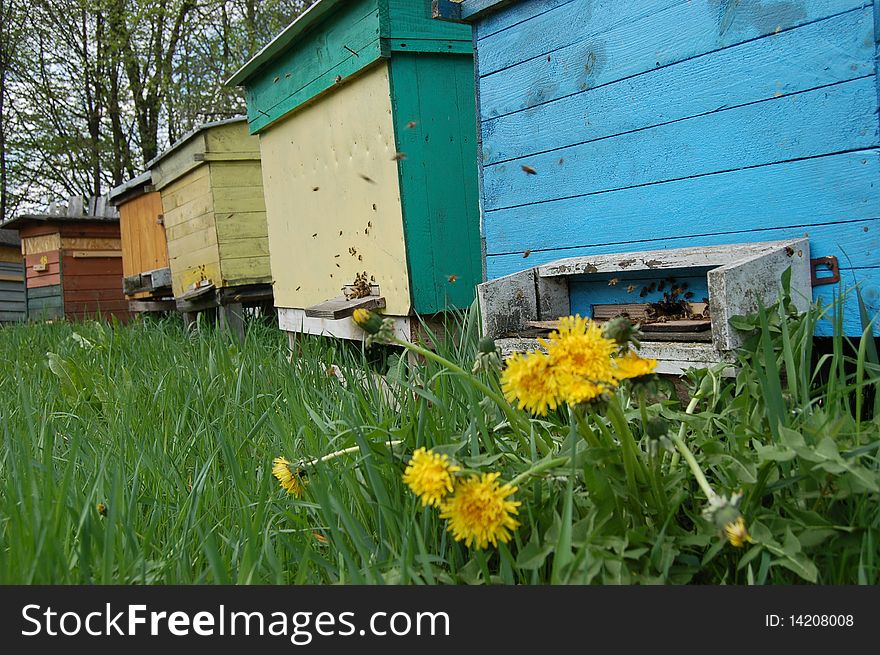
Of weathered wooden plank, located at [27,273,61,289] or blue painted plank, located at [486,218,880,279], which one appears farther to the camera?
weathered wooden plank, located at [27,273,61,289]

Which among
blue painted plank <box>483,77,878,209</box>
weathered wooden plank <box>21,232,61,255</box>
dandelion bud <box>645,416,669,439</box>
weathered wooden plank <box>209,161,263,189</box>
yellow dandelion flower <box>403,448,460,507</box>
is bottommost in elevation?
yellow dandelion flower <box>403,448,460,507</box>

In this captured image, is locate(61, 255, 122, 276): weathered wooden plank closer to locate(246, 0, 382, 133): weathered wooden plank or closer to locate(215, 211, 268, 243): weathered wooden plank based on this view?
locate(215, 211, 268, 243): weathered wooden plank

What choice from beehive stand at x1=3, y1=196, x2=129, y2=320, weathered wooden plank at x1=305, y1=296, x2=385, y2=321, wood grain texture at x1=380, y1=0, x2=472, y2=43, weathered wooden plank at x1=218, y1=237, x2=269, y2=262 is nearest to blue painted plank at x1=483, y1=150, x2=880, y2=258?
weathered wooden plank at x1=305, y1=296, x2=385, y2=321

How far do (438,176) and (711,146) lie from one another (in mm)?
1272

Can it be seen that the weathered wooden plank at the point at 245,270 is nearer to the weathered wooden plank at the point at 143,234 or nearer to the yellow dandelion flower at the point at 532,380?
the weathered wooden plank at the point at 143,234

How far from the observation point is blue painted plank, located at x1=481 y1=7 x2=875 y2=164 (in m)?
1.67

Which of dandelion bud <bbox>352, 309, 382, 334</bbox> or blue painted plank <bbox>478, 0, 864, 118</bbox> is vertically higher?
blue painted plank <bbox>478, 0, 864, 118</bbox>

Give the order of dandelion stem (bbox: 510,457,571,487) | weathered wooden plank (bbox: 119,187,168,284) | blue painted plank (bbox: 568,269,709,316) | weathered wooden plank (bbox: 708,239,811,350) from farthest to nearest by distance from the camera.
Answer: weathered wooden plank (bbox: 119,187,168,284)
blue painted plank (bbox: 568,269,709,316)
weathered wooden plank (bbox: 708,239,811,350)
dandelion stem (bbox: 510,457,571,487)

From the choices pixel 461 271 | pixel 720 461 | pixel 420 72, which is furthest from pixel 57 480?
pixel 420 72

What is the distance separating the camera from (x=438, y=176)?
3002mm

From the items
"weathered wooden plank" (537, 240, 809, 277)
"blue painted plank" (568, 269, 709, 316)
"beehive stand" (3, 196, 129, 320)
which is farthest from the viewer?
"beehive stand" (3, 196, 129, 320)

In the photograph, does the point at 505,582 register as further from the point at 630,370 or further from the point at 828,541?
the point at 828,541

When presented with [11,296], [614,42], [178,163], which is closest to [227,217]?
[178,163]

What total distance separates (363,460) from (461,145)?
201cm
